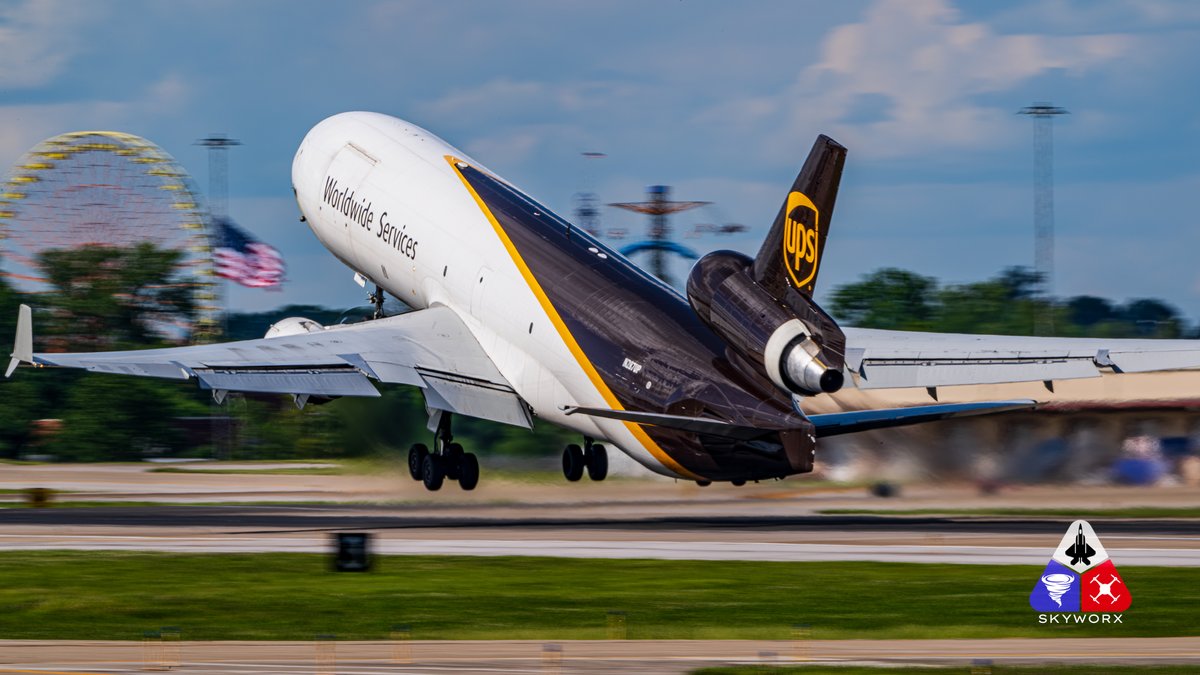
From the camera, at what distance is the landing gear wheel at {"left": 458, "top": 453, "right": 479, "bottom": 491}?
51.2m

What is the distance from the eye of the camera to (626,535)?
44.8 metres

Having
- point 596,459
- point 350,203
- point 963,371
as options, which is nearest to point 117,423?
point 350,203

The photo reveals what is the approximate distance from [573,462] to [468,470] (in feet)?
10.3

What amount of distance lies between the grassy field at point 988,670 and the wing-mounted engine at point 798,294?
11.5 meters

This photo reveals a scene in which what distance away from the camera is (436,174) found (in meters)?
53.1

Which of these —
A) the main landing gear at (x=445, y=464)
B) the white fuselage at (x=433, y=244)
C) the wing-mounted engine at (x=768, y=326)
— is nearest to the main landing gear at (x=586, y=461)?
the white fuselage at (x=433, y=244)

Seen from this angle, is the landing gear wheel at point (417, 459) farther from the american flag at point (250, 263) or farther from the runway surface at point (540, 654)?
the american flag at point (250, 263)

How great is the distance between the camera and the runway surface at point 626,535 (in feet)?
132

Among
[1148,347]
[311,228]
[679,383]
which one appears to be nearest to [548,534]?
[679,383]

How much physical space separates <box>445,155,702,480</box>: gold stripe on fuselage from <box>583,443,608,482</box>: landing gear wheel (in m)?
5.49

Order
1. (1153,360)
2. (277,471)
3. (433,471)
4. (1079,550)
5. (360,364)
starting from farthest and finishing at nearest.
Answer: (277,471) < (433,471) < (360,364) < (1153,360) < (1079,550)

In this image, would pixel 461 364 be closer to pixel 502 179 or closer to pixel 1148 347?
pixel 502 179

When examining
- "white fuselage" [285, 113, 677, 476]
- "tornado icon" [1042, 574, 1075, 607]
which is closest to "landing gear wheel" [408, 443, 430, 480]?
"white fuselage" [285, 113, 677, 476]

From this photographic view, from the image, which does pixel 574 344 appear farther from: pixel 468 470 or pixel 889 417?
pixel 889 417
